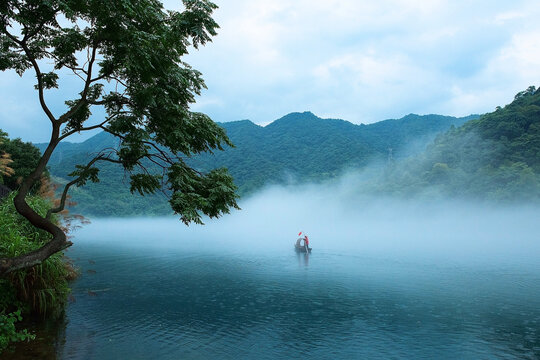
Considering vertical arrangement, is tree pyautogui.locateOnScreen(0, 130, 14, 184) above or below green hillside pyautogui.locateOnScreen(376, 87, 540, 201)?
below

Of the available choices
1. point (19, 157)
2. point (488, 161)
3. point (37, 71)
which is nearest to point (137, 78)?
point (37, 71)

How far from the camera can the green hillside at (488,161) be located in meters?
81.0

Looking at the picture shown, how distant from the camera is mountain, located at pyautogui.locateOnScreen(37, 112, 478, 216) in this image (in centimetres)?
13750

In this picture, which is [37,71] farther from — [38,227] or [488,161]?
[488,161]

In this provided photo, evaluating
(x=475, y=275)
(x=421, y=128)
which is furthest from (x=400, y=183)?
(x=421, y=128)

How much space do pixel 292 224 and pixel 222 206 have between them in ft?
352

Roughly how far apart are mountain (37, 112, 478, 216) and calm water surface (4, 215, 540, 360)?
104 metres

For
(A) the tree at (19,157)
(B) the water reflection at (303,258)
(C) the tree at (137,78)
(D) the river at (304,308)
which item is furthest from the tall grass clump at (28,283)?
(A) the tree at (19,157)

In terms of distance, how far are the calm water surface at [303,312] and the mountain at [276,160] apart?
4088 inches

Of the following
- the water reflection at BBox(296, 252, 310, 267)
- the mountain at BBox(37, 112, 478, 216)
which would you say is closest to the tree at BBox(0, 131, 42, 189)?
the water reflection at BBox(296, 252, 310, 267)

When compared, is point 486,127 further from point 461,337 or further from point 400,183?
point 461,337

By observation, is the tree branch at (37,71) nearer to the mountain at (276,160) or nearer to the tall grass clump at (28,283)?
the tall grass clump at (28,283)

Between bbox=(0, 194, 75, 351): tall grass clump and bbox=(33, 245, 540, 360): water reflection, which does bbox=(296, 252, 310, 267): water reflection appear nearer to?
bbox=(33, 245, 540, 360): water reflection

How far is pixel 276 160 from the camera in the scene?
588ft
